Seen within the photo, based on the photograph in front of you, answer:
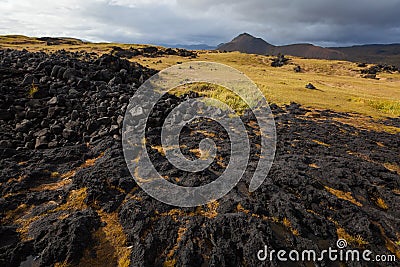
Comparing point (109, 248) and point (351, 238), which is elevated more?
point (351, 238)

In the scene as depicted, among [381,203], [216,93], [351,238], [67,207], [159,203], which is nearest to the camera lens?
[351,238]

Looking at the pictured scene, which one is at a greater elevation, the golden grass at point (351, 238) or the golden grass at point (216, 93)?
the golden grass at point (216, 93)

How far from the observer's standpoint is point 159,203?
5922 millimetres

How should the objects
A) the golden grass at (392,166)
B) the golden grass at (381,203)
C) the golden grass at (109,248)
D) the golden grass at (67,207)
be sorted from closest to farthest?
1. the golden grass at (109,248)
2. the golden grass at (67,207)
3. the golden grass at (381,203)
4. the golden grass at (392,166)

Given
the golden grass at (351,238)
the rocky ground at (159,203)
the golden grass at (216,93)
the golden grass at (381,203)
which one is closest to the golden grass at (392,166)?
the rocky ground at (159,203)

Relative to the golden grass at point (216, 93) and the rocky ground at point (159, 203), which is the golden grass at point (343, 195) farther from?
the golden grass at point (216, 93)

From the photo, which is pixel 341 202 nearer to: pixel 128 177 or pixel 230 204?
pixel 230 204

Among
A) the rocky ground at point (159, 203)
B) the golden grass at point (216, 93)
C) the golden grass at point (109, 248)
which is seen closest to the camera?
the golden grass at point (109, 248)

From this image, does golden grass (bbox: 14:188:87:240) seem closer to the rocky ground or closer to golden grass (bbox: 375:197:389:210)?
the rocky ground

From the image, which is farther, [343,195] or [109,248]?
[343,195]

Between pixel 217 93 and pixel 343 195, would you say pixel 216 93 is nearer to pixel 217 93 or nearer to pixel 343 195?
pixel 217 93

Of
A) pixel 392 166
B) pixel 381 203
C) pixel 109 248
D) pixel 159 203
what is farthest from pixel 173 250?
pixel 392 166

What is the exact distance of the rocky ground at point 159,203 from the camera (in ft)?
15.6

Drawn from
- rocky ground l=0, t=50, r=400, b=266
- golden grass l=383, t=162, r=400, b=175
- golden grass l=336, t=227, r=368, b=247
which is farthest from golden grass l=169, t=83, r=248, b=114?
golden grass l=336, t=227, r=368, b=247
